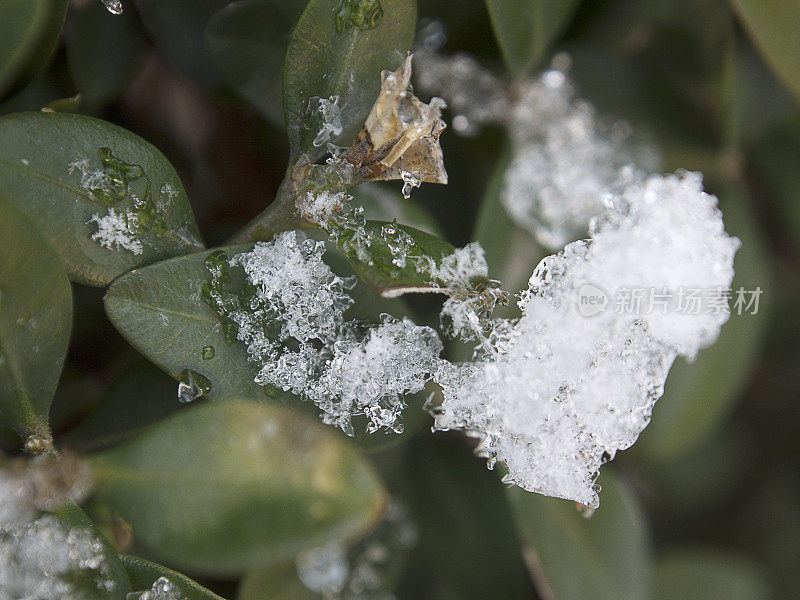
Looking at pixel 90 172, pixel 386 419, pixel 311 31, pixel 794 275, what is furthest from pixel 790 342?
pixel 90 172

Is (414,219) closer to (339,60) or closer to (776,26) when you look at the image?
(339,60)

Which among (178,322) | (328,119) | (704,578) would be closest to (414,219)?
(328,119)

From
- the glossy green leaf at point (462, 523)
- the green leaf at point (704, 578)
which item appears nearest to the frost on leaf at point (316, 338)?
the glossy green leaf at point (462, 523)

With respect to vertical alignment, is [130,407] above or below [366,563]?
above

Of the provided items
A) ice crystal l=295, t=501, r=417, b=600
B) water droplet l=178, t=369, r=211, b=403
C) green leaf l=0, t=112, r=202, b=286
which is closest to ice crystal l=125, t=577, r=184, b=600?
water droplet l=178, t=369, r=211, b=403

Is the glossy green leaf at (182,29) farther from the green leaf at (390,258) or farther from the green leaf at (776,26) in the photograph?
the green leaf at (776,26)

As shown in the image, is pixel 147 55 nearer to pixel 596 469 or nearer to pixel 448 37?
pixel 448 37

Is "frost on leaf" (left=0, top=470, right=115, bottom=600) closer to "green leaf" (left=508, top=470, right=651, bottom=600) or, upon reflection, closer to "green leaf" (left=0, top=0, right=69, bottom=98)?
"green leaf" (left=0, top=0, right=69, bottom=98)
